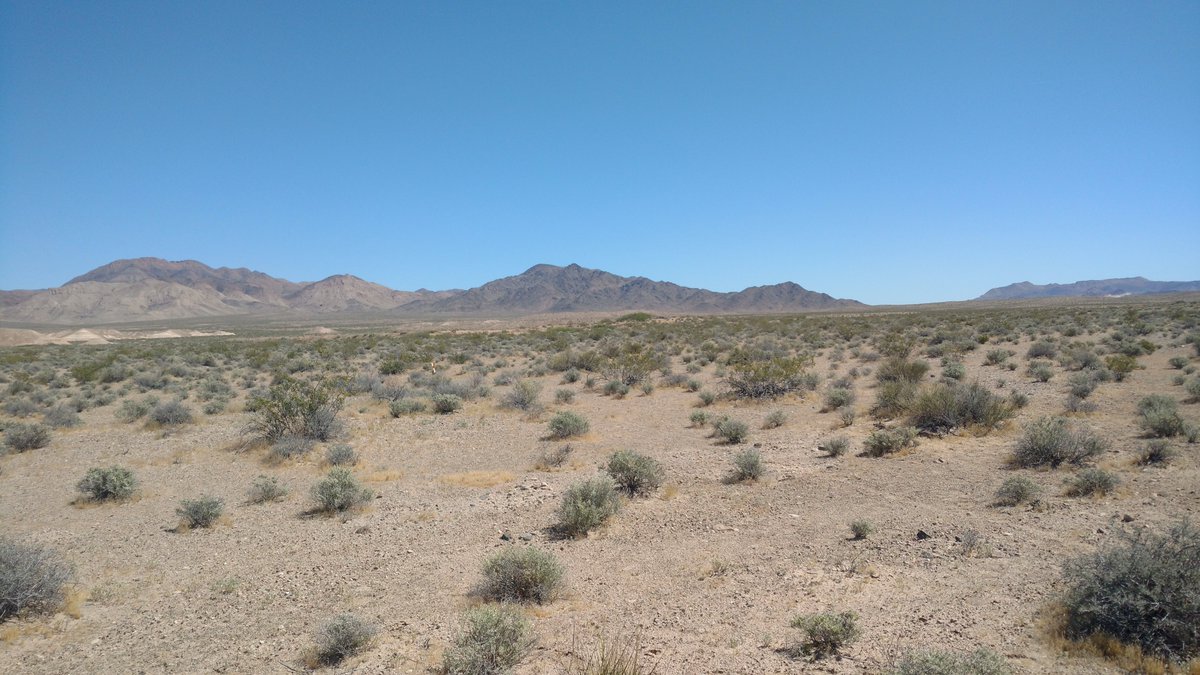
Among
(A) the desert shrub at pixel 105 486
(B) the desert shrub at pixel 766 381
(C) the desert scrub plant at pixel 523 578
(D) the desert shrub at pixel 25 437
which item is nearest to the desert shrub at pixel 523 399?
(B) the desert shrub at pixel 766 381

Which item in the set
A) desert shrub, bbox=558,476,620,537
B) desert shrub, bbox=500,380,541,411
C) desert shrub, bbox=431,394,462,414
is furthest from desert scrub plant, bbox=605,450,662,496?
desert shrub, bbox=431,394,462,414

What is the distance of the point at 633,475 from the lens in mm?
10195

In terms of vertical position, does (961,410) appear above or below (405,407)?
above

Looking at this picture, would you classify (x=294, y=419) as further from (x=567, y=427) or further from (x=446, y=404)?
(x=567, y=427)

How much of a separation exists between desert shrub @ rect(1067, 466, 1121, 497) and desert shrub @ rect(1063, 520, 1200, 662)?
143 inches

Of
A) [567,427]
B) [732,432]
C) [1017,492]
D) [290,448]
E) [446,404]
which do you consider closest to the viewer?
[1017,492]

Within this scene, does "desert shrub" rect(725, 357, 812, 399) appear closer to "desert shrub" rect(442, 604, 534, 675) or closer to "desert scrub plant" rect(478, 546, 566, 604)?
"desert scrub plant" rect(478, 546, 566, 604)

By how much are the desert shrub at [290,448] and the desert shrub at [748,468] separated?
373 inches

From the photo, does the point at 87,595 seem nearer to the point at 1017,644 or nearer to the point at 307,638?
the point at 307,638

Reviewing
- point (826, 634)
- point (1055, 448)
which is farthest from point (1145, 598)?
point (1055, 448)

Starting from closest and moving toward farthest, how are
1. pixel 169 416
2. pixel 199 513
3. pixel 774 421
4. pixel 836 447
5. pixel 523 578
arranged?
pixel 523 578
pixel 199 513
pixel 836 447
pixel 774 421
pixel 169 416

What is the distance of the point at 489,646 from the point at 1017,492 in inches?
294

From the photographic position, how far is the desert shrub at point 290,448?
13508mm

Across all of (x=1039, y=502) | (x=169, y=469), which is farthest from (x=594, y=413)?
(x=1039, y=502)
